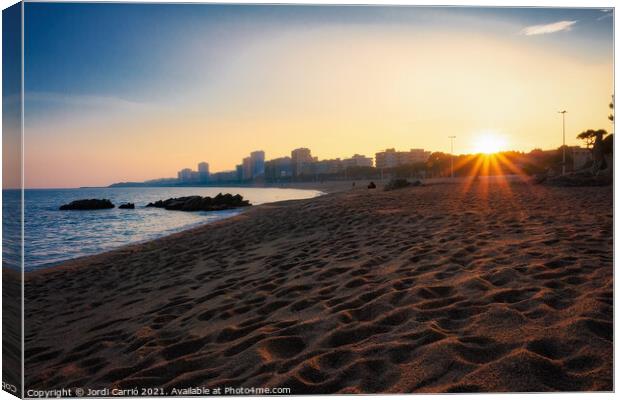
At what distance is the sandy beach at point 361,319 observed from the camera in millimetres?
2207

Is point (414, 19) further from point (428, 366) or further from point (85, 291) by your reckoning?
point (85, 291)

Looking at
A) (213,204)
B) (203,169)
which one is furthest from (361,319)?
(213,204)

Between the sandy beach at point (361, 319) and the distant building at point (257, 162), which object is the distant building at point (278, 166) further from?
the sandy beach at point (361, 319)

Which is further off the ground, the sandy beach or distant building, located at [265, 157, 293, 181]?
distant building, located at [265, 157, 293, 181]

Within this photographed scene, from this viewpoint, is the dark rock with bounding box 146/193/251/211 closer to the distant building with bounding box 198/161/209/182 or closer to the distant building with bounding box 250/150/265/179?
the distant building with bounding box 198/161/209/182

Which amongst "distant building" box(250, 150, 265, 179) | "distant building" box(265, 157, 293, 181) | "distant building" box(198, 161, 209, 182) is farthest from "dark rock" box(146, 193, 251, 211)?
"distant building" box(250, 150, 265, 179)

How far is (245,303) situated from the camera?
3.65m

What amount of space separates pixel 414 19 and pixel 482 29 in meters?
0.64

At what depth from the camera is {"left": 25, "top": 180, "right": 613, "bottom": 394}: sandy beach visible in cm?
221

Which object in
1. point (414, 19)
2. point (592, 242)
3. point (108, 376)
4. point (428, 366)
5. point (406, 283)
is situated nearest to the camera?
point (428, 366)

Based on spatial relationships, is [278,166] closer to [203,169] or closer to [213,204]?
[203,169]

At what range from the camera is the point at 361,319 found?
290 centimetres

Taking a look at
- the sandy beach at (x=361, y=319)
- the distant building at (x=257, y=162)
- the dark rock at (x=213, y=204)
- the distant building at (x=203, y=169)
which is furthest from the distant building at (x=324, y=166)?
the sandy beach at (x=361, y=319)

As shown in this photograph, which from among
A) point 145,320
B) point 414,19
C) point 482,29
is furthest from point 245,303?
point 482,29
